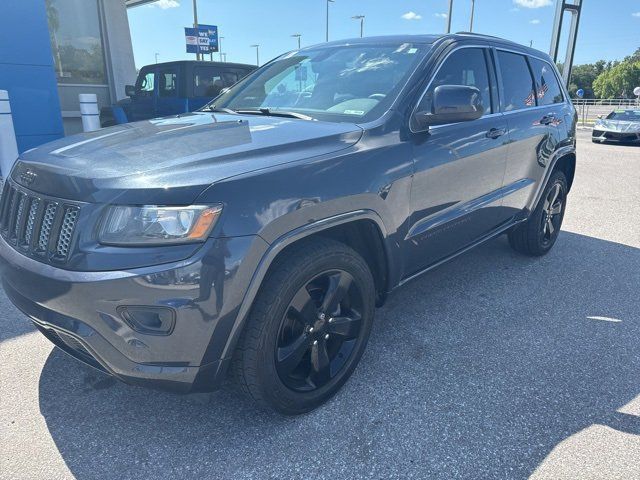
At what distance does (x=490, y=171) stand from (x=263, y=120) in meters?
1.68

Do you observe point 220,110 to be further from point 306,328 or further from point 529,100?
point 529,100

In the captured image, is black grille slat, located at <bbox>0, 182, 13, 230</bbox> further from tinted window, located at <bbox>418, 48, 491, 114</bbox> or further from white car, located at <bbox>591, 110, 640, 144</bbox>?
white car, located at <bbox>591, 110, 640, 144</bbox>

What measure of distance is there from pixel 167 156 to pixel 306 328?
1.00 meters

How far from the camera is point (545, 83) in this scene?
4387mm

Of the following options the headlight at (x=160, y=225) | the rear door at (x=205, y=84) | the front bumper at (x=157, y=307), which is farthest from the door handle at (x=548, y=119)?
the rear door at (x=205, y=84)

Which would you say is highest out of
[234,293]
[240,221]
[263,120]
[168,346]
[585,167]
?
[263,120]

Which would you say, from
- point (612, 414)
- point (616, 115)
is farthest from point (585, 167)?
point (612, 414)

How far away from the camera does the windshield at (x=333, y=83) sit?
2.72 metres

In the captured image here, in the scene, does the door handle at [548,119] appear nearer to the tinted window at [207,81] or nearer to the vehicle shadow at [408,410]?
the vehicle shadow at [408,410]

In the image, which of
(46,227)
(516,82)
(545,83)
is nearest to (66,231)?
(46,227)

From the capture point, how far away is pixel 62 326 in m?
1.90

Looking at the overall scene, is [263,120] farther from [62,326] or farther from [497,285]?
[497,285]

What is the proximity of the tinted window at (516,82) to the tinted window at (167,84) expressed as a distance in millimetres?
6834

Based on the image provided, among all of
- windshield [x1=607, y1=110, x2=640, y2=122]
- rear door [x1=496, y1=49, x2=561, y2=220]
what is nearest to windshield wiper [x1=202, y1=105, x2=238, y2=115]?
rear door [x1=496, y1=49, x2=561, y2=220]
